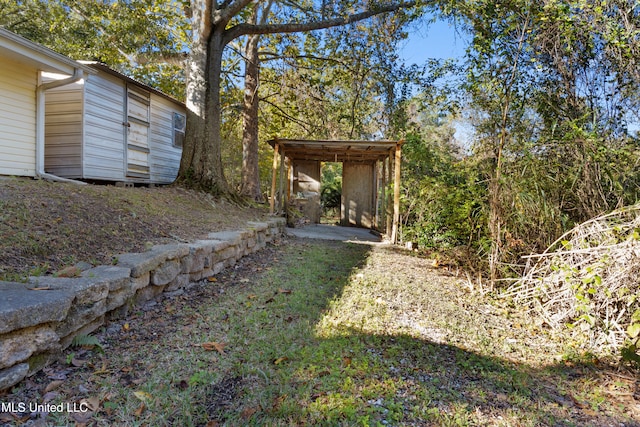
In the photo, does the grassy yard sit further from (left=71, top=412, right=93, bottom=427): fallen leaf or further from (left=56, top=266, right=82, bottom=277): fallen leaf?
(left=56, top=266, right=82, bottom=277): fallen leaf

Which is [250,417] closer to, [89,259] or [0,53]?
[89,259]

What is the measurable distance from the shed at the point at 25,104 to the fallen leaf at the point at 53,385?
5.29 m

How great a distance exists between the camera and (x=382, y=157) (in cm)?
959

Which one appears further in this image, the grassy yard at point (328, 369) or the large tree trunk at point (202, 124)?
the large tree trunk at point (202, 124)

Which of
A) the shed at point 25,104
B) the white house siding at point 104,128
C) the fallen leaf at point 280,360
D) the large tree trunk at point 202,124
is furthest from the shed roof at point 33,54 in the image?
the fallen leaf at point 280,360

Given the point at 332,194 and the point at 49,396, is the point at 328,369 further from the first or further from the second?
the point at 332,194

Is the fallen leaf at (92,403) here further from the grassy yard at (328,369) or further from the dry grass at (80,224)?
the dry grass at (80,224)

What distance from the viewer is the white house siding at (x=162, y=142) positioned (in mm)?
9070

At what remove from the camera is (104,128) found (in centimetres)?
736

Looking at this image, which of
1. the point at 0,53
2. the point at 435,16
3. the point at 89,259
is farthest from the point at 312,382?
the point at 435,16

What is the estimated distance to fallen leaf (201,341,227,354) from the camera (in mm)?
2468

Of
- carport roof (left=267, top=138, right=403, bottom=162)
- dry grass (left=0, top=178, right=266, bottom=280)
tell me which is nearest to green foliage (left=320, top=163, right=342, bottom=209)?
carport roof (left=267, top=138, right=403, bottom=162)

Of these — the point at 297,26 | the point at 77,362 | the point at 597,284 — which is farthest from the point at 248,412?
the point at 297,26

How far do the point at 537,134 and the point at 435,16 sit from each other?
3.85 metres
